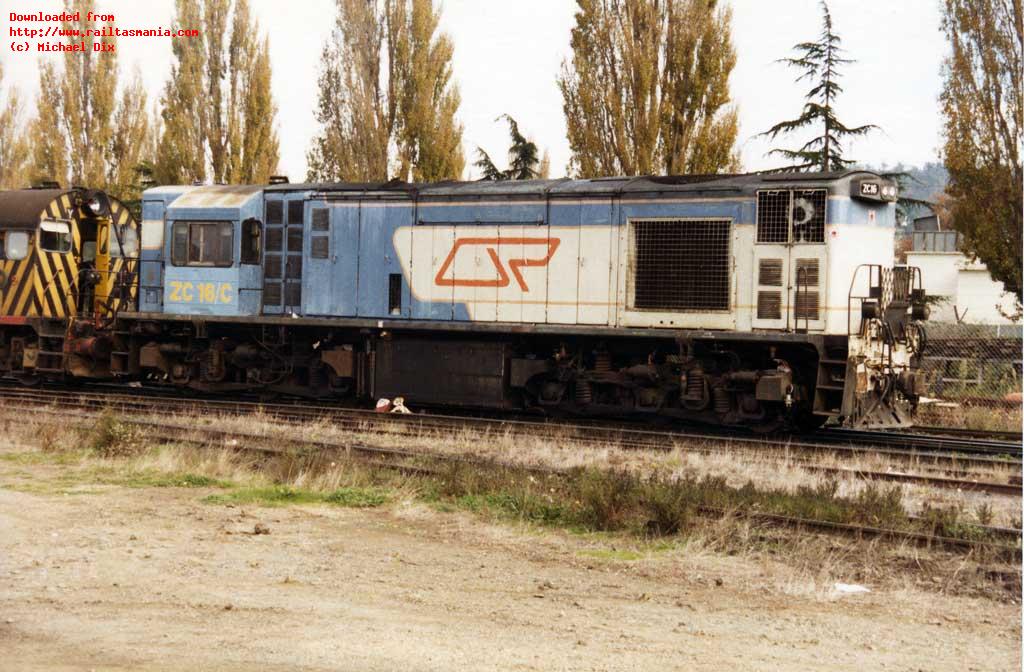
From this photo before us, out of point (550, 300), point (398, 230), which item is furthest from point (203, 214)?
point (550, 300)

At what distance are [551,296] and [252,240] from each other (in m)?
5.48

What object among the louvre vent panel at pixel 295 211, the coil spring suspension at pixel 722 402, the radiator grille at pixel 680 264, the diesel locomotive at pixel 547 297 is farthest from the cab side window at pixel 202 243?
the coil spring suspension at pixel 722 402

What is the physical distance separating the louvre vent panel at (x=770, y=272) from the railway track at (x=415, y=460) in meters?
4.65

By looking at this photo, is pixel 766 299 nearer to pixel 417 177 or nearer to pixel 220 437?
pixel 220 437

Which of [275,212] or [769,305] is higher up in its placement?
[275,212]

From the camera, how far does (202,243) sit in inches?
742

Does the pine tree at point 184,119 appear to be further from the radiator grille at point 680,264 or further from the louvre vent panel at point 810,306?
the louvre vent panel at point 810,306

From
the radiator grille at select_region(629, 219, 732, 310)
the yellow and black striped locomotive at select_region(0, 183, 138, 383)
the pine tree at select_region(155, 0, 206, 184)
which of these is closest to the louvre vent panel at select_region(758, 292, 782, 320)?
the radiator grille at select_region(629, 219, 732, 310)

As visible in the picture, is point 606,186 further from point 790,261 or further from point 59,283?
point 59,283

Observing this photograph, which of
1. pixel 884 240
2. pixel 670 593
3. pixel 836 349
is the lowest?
pixel 670 593

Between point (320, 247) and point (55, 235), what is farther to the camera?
point (55, 235)

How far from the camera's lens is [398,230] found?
17656 mm

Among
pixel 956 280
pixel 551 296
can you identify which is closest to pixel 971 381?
pixel 551 296

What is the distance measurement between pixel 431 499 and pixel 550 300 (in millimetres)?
6134
